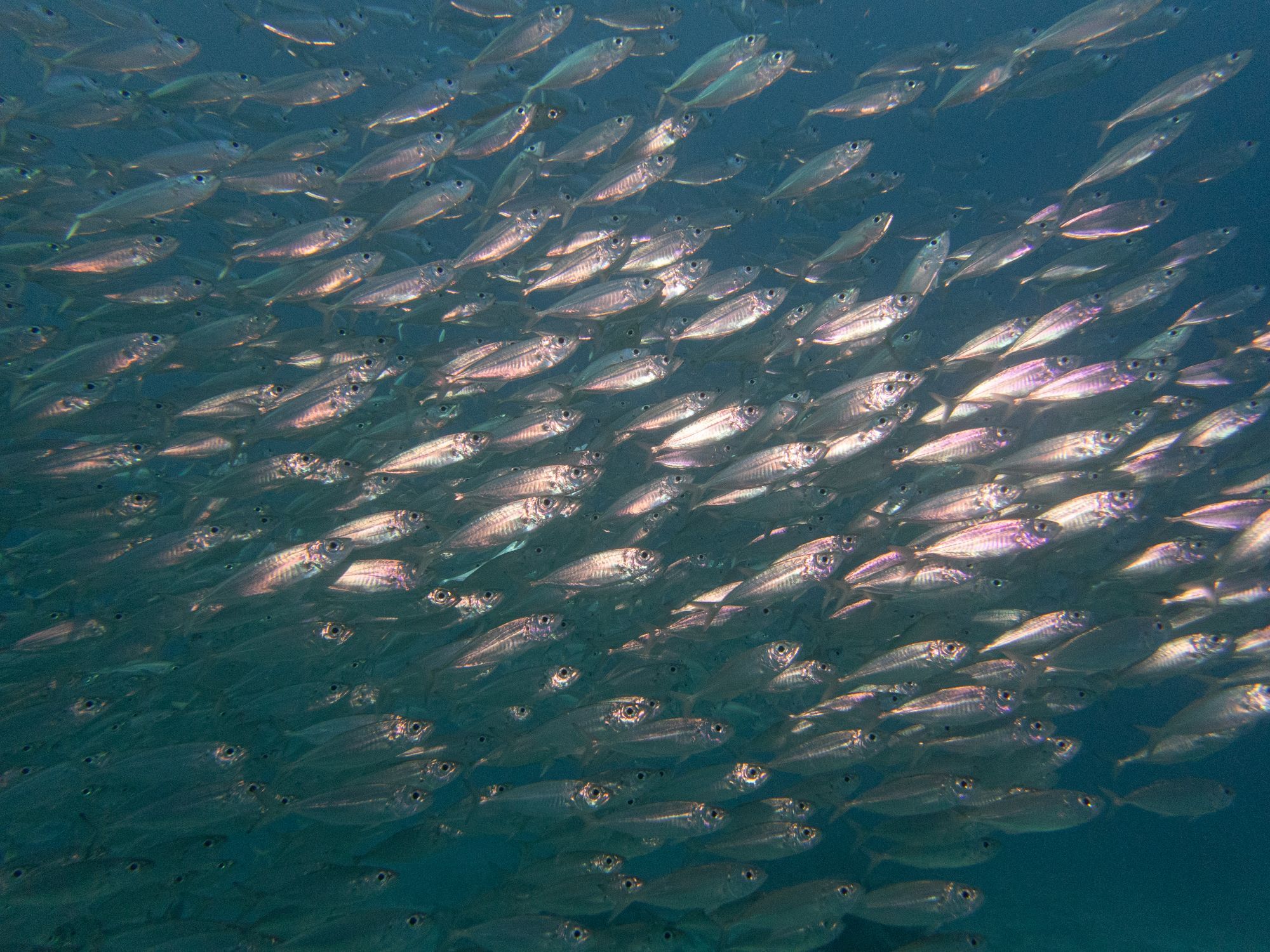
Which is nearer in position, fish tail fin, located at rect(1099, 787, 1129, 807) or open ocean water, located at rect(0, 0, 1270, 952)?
open ocean water, located at rect(0, 0, 1270, 952)

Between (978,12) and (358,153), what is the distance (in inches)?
654

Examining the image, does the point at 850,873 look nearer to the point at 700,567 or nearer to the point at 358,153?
the point at 700,567

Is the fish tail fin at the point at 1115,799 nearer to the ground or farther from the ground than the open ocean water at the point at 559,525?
nearer to the ground

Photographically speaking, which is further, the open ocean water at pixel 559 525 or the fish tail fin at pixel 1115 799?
the fish tail fin at pixel 1115 799

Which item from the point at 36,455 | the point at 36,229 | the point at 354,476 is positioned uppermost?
the point at 36,229

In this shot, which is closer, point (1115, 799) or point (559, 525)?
point (1115, 799)

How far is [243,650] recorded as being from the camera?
14.6ft

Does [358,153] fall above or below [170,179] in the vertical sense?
above

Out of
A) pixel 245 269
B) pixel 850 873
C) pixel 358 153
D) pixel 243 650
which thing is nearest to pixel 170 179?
pixel 243 650

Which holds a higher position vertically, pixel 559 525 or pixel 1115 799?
pixel 559 525

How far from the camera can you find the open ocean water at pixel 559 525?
4.48 m

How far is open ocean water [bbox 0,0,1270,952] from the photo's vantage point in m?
4.48

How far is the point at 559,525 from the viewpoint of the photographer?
5707mm

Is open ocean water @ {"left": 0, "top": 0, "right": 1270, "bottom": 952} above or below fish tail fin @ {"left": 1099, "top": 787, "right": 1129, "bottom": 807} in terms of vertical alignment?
above
